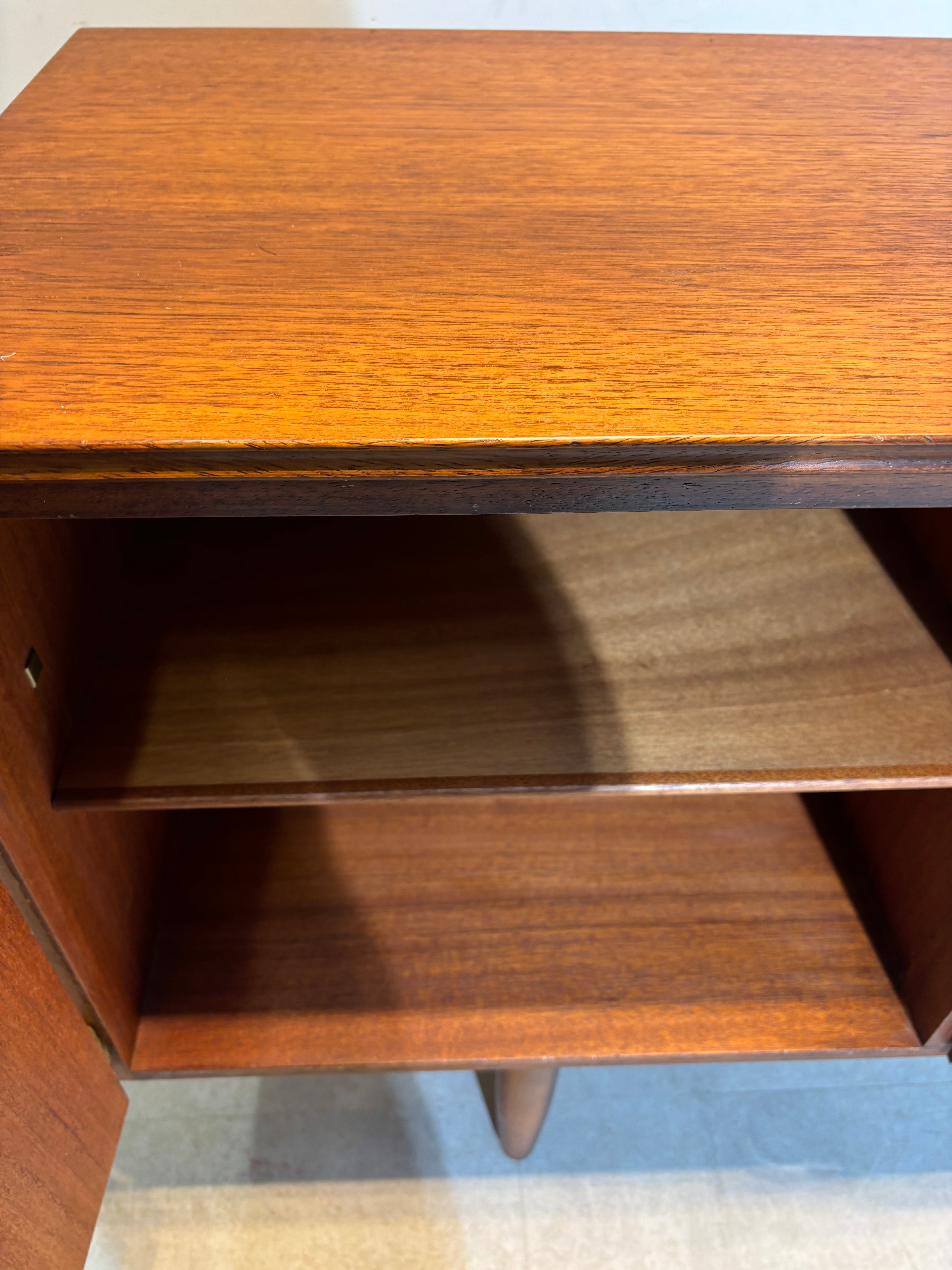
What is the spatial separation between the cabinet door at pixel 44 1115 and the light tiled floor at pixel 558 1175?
27cm

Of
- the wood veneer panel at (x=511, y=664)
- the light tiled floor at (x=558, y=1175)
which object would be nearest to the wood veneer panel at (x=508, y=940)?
the wood veneer panel at (x=511, y=664)

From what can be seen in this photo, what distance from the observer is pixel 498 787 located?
481mm

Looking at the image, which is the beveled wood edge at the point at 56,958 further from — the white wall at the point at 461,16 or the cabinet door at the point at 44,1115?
the white wall at the point at 461,16

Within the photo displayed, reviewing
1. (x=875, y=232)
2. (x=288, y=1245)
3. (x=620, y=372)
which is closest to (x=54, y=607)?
(x=620, y=372)

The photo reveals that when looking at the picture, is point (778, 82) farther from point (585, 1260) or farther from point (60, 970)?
point (585, 1260)

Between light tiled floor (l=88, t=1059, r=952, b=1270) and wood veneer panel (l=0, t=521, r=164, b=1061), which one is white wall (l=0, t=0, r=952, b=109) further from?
light tiled floor (l=88, t=1059, r=952, b=1270)

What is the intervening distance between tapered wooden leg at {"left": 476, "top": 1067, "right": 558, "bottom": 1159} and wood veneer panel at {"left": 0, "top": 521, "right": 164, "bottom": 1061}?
0.82 feet

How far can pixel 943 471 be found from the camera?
0.36 meters

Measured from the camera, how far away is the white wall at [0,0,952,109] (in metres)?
0.79

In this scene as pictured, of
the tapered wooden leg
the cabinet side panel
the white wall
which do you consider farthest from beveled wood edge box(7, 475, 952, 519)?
the white wall

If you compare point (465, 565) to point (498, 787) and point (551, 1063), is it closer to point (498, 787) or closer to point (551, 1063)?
point (498, 787)

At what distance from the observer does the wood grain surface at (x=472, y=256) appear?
1.09 feet

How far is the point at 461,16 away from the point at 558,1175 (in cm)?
92

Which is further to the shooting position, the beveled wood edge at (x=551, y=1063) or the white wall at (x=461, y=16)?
the white wall at (x=461, y=16)
